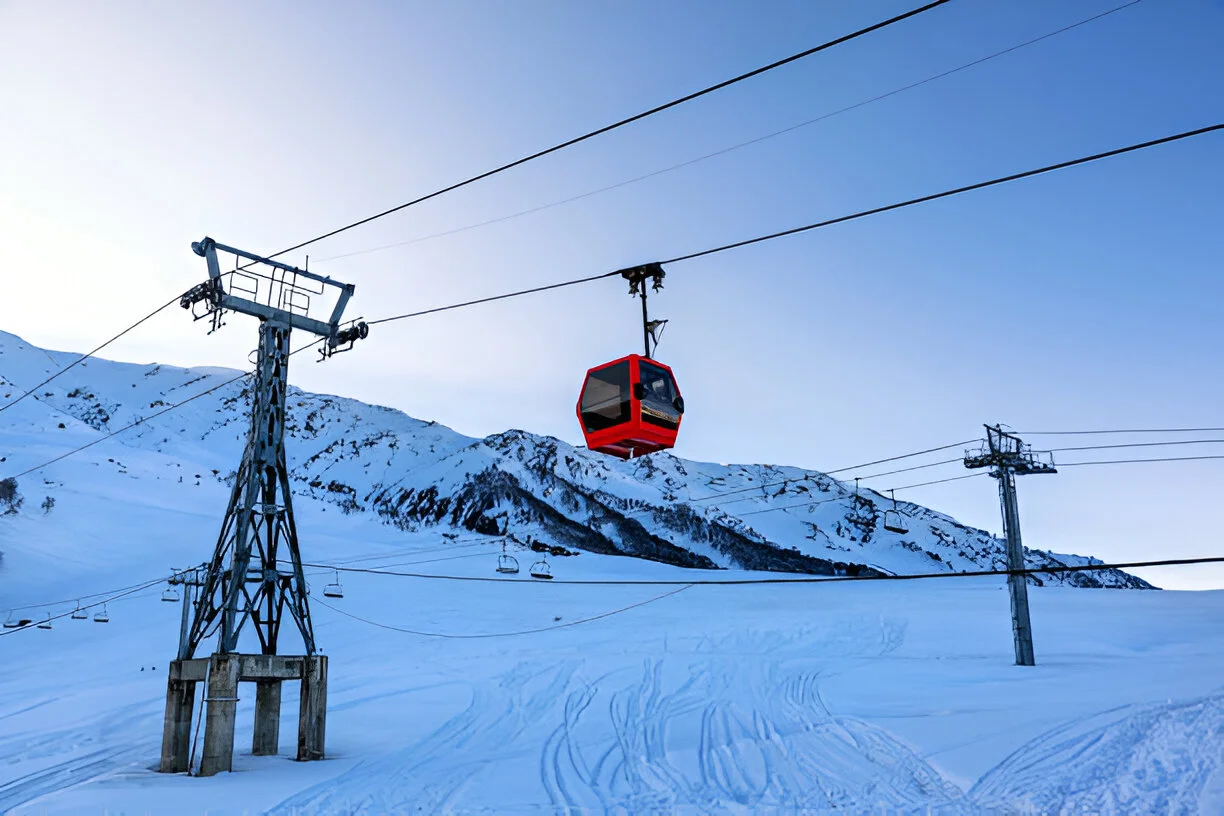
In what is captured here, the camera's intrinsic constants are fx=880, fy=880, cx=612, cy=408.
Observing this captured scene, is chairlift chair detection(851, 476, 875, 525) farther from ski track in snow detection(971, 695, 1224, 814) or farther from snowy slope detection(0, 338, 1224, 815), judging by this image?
ski track in snow detection(971, 695, 1224, 814)

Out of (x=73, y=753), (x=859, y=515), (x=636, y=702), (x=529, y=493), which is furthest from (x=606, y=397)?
(x=859, y=515)

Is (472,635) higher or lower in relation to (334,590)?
lower

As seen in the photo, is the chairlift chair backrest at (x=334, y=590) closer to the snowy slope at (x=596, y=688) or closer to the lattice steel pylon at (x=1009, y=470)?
the snowy slope at (x=596, y=688)

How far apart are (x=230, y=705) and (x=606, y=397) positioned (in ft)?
30.5

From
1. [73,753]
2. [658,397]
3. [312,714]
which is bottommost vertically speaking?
[73,753]

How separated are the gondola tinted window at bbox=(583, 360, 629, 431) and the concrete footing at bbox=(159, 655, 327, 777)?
24.7ft

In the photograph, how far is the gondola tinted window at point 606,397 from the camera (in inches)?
578

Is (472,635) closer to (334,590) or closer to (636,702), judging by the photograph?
(334,590)

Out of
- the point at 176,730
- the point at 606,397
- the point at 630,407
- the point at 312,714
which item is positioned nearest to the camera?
the point at 630,407

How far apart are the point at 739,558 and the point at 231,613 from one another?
299 ft

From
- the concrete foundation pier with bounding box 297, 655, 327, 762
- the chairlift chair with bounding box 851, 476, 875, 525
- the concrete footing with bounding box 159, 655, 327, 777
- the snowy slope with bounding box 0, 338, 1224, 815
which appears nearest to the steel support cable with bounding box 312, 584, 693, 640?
the snowy slope with bounding box 0, 338, 1224, 815

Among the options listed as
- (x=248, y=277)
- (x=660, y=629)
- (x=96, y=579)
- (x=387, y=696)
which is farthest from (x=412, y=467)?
(x=248, y=277)

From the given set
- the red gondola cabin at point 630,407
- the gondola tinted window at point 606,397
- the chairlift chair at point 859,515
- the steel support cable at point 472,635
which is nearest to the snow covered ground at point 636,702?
the steel support cable at point 472,635

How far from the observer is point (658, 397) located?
14969 mm
